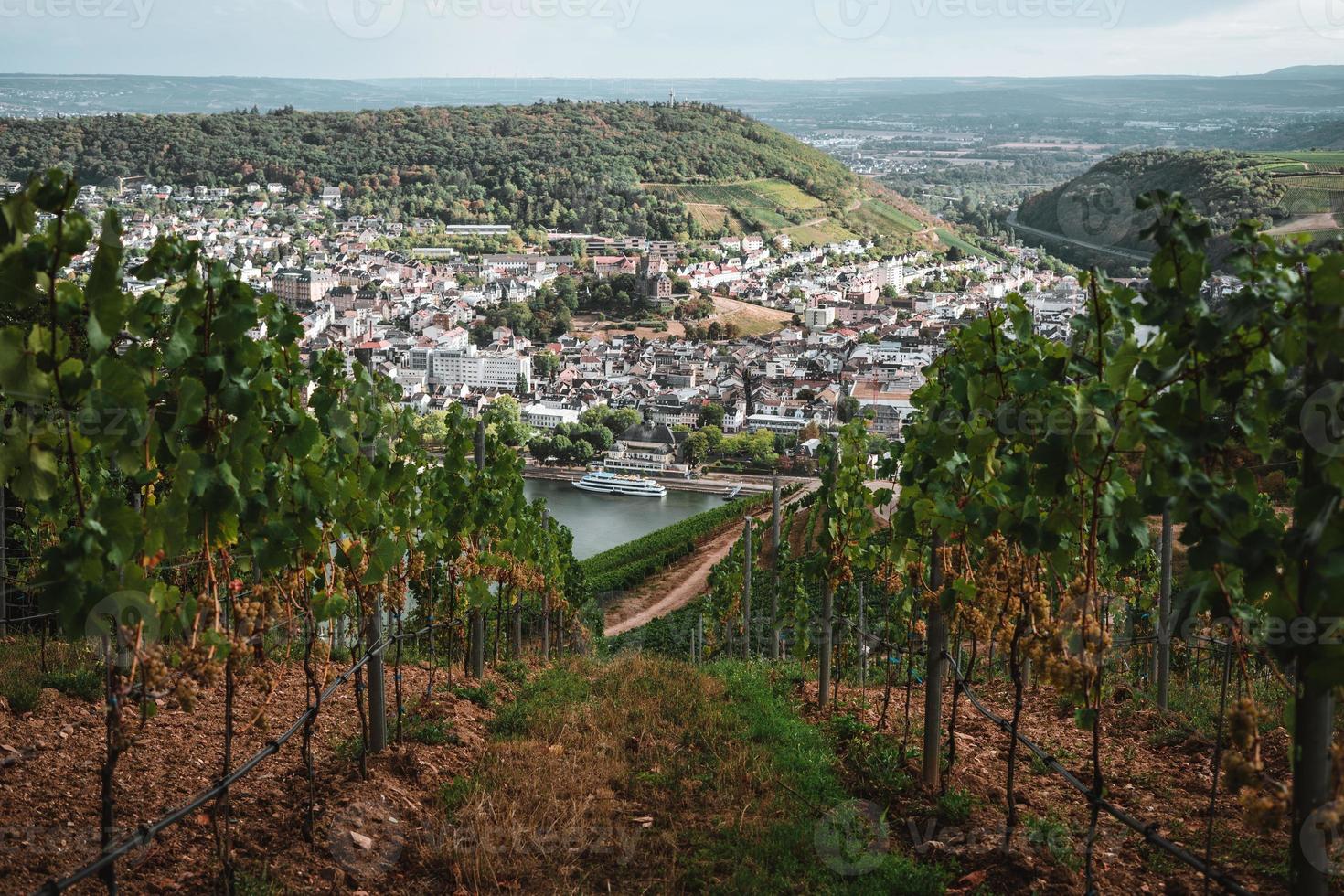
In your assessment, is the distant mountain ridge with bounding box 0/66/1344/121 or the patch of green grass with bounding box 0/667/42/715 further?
the distant mountain ridge with bounding box 0/66/1344/121

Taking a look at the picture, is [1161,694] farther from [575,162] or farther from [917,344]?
[575,162]

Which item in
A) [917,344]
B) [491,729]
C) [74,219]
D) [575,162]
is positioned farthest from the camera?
[575,162]

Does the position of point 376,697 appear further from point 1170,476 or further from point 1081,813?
point 1170,476

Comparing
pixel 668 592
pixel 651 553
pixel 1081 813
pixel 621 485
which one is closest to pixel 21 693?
pixel 1081 813

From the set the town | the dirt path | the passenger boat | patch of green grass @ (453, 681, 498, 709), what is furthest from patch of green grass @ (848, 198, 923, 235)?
patch of green grass @ (453, 681, 498, 709)

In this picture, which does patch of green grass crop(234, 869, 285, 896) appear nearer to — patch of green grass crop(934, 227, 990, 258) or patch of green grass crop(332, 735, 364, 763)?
patch of green grass crop(332, 735, 364, 763)

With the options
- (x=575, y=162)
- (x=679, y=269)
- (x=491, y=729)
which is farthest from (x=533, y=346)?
(x=491, y=729)

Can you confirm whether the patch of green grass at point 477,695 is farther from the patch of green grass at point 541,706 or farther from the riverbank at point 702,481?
the riverbank at point 702,481
